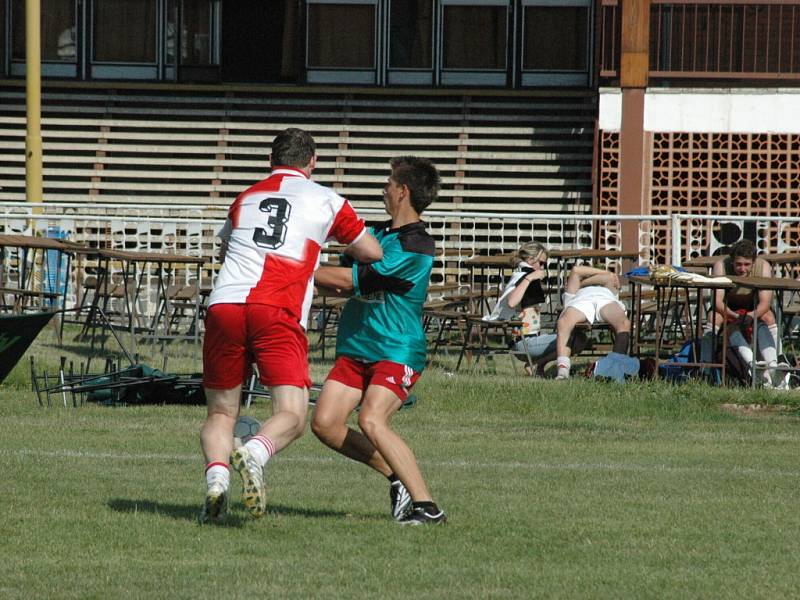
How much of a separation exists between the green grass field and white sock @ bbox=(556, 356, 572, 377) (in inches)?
59.4

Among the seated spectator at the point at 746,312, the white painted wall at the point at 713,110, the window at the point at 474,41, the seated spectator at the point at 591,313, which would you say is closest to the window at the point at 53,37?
the window at the point at 474,41

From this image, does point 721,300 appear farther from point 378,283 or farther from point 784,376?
point 378,283

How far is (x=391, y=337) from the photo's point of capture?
7023 mm

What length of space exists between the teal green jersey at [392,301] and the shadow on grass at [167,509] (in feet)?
3.02

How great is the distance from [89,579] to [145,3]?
22373 mm

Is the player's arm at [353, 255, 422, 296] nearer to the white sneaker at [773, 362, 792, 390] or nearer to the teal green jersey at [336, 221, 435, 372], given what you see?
the teal green jersey at [336, 221, 435, 372]

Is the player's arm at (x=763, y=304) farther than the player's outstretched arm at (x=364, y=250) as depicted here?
Yes

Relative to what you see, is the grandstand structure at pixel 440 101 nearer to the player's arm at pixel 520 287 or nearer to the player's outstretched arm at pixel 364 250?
the player's arm at pixel 520 287

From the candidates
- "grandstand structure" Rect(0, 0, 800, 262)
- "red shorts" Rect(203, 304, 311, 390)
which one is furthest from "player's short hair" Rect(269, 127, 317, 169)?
"grandstand structure" Rect(0, 0, 800, 262)

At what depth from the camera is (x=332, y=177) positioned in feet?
80.2

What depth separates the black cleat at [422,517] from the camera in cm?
701

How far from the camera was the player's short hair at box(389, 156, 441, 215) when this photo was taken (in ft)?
23.1

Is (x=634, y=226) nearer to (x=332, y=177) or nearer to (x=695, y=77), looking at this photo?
(x=695, y=77)

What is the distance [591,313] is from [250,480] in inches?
335
